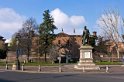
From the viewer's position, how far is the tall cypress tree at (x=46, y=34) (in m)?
106

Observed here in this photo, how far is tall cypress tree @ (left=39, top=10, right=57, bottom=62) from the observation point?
106 m

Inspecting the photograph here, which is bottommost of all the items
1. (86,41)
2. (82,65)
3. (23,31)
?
(82,65)

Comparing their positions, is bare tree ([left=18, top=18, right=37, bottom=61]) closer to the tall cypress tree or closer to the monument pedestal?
the tall cypress tree

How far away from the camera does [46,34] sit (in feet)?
348

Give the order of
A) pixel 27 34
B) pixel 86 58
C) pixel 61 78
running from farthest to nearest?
pixel 27 34 → pixel 86 58 → pixel 61 78

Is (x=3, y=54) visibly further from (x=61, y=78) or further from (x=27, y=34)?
(x=61, y=78)

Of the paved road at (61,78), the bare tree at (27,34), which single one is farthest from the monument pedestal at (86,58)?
the bare tree at (27,34)

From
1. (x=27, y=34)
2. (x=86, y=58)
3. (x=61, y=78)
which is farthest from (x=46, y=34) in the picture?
(x=61, y=78)

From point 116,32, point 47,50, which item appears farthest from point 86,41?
point 47,50

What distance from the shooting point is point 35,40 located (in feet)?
368

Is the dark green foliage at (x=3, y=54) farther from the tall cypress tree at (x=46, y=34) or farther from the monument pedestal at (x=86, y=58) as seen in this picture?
the monument pedestal at (x=86, y=58)

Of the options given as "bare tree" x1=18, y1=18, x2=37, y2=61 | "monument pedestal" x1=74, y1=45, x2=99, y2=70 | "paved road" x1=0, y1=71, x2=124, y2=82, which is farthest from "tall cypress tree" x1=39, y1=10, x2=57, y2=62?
"paved road" x1=0, y1=71, x2=124, y2=82

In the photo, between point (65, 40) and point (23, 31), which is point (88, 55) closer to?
point (23, 31)

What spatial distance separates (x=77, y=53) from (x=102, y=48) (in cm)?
1002
